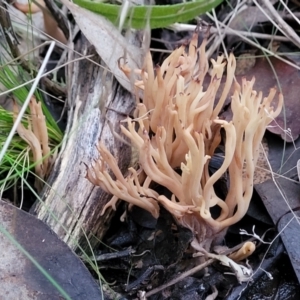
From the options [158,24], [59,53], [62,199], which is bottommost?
[62,199]

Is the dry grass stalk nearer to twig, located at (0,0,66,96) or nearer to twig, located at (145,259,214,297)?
twig, located at (0,0,66,96)

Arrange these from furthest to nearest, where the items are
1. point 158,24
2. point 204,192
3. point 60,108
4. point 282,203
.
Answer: point 60,108
point 158,24
point 282,203
point 204,192

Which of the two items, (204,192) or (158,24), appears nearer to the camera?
(204,192)

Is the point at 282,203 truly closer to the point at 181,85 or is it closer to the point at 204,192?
the point at 204,192

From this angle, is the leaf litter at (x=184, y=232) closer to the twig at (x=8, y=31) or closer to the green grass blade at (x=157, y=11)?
the green grass blade at (x=157, y=11)

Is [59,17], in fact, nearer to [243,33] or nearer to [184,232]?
[243,33]

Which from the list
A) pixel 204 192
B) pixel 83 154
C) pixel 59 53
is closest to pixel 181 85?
pixel 204 192
